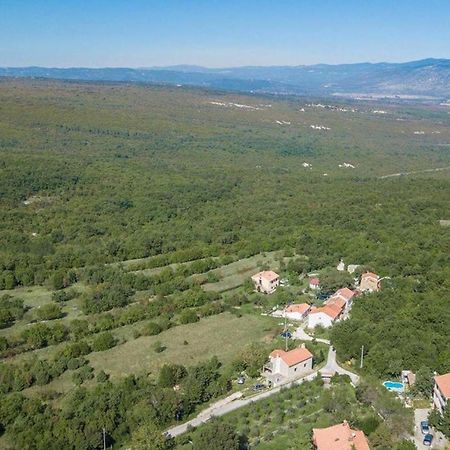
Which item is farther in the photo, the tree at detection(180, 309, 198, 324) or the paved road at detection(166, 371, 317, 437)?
the tree at detection(180, 309, 198, 324)

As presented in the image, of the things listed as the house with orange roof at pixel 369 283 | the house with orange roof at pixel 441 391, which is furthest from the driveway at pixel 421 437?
the house with orange roof at pixel 369 283

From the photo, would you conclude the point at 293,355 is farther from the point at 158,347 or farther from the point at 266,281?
the point at 266,281

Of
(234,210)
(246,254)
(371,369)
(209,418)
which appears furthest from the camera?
(234,210)

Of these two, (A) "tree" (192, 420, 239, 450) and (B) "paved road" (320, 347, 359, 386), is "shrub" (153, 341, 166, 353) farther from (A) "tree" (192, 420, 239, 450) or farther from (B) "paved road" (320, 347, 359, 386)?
(A) "tree" (192, 420, 239, 450)

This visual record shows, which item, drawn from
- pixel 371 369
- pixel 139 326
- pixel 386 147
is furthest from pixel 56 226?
pixel 386 147

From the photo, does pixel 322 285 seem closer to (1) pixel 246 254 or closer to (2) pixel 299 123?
(1) pixel 246 254

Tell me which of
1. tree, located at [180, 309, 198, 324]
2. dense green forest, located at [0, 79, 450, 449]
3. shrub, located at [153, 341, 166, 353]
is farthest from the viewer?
tree, located at [180, 309, 198, 324]

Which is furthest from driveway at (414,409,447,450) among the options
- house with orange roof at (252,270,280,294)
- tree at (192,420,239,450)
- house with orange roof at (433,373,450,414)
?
house with orange roof at (252,270,280,294)
